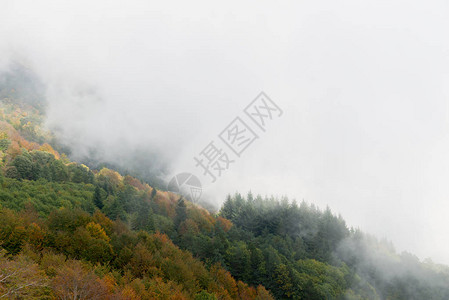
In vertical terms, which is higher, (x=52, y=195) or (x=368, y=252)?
(x=52, y=195)

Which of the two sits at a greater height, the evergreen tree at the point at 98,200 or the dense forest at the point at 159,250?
the evergreen tree at the point at 98,200

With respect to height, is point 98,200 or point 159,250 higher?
point 98,200

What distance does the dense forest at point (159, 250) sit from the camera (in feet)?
98.5

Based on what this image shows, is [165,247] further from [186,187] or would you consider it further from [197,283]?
[186,187]

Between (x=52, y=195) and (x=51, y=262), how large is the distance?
43.1 metres

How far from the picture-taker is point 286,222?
4749 inches

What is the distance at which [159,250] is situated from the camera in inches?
1897

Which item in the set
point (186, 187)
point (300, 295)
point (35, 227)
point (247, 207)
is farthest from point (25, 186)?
point (186, 187)

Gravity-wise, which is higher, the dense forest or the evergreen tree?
the evergreen tree

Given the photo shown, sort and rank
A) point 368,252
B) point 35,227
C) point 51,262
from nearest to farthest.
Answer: point 51,262, point 35,227, point 368,252

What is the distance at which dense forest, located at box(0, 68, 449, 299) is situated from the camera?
98.5 feet

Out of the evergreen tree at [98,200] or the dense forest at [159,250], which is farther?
the evergreen tree at [98,200]

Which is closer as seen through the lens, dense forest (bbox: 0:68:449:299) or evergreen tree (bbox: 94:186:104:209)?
dense forest (bbox: 0:68:449:299)

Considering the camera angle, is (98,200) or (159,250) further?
(98,200)
